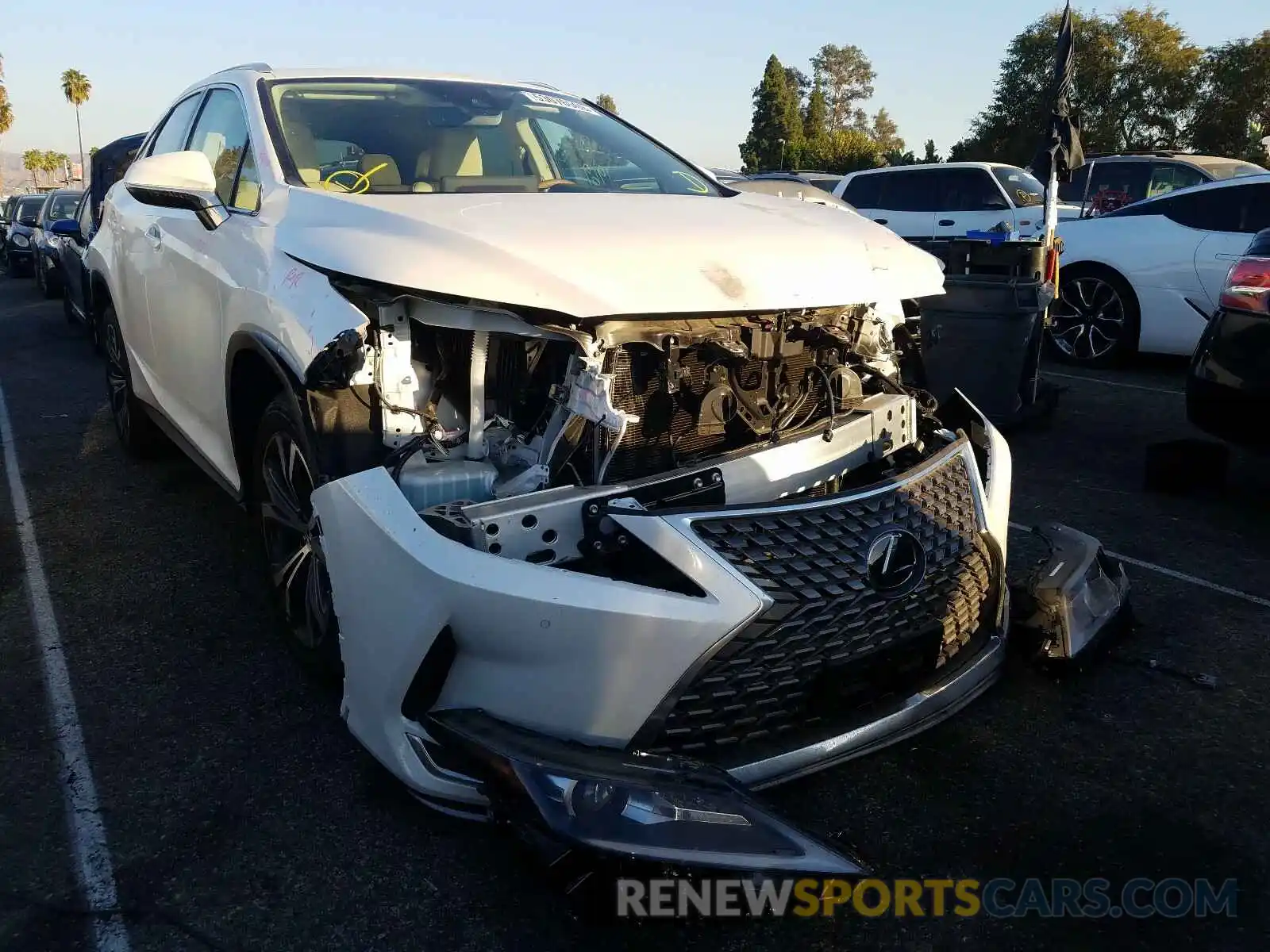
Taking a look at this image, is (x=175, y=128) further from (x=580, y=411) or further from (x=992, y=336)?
(x=992, y=336)

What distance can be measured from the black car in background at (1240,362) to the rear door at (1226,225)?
10.8 ft

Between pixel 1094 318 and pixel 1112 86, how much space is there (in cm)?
3937

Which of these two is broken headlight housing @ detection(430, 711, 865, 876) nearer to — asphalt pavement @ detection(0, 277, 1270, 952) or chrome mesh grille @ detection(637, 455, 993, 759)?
chrome mesh grille @ detection(637, 455, 993, 759)

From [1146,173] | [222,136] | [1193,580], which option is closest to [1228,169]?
[1146,173]

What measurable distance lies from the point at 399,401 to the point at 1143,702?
7.69ft

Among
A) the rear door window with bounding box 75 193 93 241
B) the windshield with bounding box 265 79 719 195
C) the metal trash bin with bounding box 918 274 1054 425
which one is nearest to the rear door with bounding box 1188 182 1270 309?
the metal trash bin with bounding box 918 274 1054 425

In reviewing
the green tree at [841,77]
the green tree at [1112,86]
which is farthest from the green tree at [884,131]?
the green tree at [1112,86]

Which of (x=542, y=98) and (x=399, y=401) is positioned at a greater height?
(x=542, y=98)

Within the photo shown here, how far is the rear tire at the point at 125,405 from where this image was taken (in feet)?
16.9

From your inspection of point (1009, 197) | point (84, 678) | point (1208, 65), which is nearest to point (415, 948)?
point (84, 678)

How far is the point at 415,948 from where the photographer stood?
7.04 ft

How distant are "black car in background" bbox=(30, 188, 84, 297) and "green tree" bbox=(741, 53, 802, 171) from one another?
5558cm

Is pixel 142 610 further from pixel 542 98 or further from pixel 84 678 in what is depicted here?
pixel 542 98

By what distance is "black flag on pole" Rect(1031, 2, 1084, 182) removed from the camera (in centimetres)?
706
